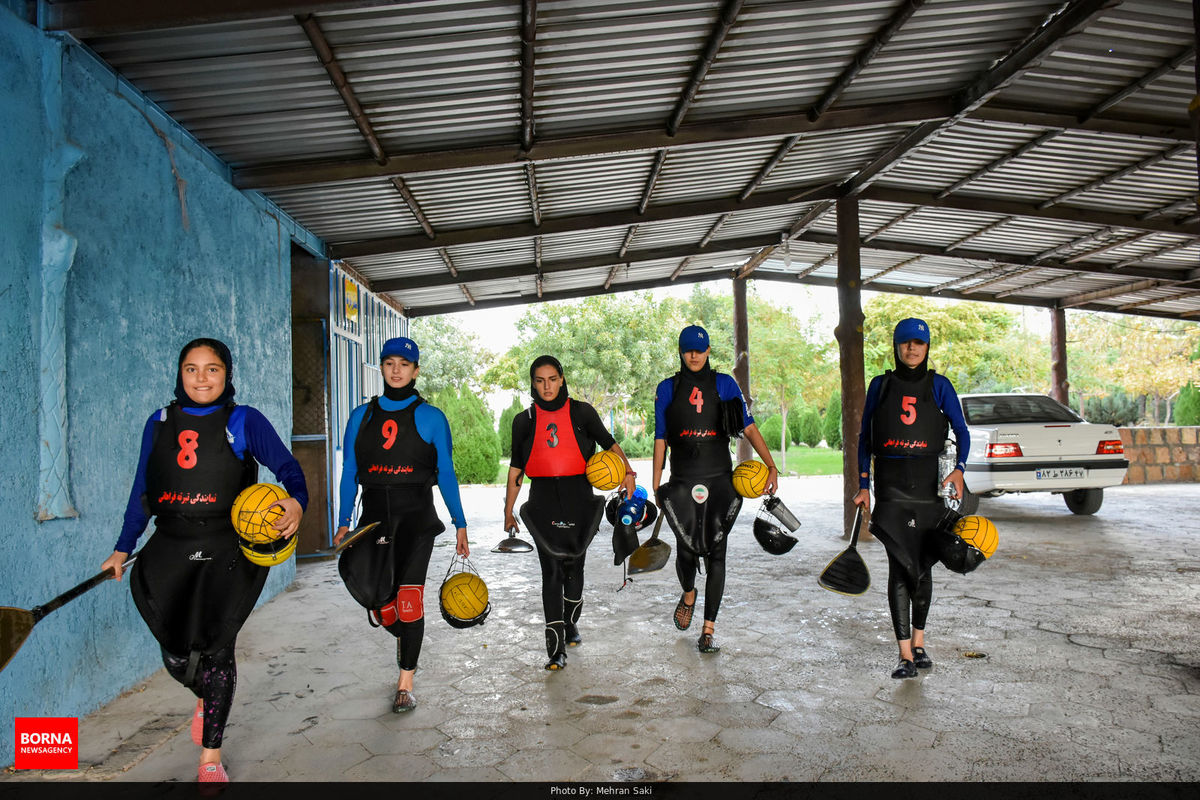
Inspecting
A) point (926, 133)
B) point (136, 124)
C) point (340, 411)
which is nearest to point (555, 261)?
point (340, 411)

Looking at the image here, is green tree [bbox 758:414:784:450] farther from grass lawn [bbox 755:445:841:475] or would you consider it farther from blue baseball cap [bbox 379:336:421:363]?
blue baseball cap [bbox 379:336:421:363]

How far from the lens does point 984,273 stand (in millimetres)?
14297

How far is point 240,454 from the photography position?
10.8 ft

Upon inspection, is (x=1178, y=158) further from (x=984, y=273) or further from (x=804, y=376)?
(x=804, y=376)

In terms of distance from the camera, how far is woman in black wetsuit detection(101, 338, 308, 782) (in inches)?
125

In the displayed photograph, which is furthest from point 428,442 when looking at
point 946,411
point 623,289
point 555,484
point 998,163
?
point 623,289

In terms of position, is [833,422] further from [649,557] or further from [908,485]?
[908,485]

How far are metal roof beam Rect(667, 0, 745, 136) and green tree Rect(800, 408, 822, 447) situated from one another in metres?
27.0

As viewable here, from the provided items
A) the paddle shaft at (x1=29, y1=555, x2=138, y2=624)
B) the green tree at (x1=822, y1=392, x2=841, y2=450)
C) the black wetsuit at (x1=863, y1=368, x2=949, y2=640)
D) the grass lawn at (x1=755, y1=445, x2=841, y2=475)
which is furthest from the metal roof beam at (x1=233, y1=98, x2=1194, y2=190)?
the green tree at (x1=822, y1=392, x2=841, y2=450)

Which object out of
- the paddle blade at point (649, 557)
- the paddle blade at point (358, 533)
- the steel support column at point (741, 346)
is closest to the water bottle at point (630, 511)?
the paddle blade at point (649, 557)

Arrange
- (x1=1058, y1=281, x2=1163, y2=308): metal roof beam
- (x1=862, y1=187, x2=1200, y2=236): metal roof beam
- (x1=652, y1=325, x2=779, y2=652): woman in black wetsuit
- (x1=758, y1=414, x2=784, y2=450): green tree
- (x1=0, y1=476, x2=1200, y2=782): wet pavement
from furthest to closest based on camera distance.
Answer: (x1=758, y1=414, x2=784, y2=450): green tree → (x1=1058, y1=281, x2=1163, y2=308): metal roof beam → (x1=862, y1=187, x2=1200, y2=236): metal roof beam → (x1=652, y1=325, x2=779, y2=652): woman in black wetsuit → (x1=0, y1=476, x2=1200, y2=782): wet pavement

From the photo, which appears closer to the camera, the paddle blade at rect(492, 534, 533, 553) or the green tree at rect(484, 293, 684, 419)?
the paddle blade at rect(492, 534, 533, 553)

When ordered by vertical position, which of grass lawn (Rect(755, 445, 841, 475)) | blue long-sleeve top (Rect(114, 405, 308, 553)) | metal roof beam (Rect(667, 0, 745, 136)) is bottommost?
grass lawn (Rect(755, 445, 841, 475))

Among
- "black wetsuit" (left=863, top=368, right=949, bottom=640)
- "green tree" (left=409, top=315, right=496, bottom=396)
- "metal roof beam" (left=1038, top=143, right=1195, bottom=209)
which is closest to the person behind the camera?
"black wetsuit" (left=863, top=368, right=949, bottom=640)
